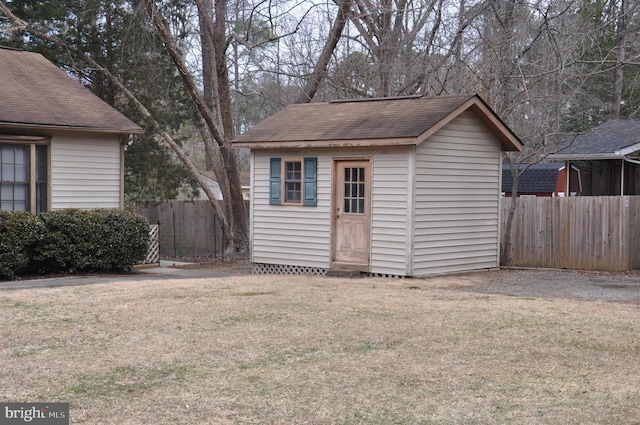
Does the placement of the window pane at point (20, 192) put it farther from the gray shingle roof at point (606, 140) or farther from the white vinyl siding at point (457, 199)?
the gray shingle roof at point (606, 140)

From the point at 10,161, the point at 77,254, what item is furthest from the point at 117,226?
the point at 10,161

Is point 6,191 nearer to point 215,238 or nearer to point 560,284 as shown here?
point 215,238

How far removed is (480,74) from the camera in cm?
2152

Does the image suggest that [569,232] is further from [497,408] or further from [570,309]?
[497,408]

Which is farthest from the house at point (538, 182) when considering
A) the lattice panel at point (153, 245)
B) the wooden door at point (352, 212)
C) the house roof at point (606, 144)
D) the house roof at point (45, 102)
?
the house roof at point (45, 102)

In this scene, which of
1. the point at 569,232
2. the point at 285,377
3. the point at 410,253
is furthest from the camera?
the point at 569,232

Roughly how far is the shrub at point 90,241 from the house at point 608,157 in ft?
35.9

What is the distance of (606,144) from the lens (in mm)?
21734

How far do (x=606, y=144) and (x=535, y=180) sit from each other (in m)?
11.5

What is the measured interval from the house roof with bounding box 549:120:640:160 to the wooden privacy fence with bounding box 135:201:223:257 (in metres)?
10.7

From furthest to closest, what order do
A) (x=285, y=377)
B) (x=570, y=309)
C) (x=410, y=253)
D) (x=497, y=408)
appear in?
(x=410, y=253) < (x=570, y=309) < (x=285, y=377) < (x=497, y=408)

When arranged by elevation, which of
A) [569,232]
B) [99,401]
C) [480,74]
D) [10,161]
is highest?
[480,74]

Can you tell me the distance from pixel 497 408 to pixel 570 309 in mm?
5415

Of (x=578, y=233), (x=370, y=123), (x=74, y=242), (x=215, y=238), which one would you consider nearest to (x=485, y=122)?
(x=370, y=123)
